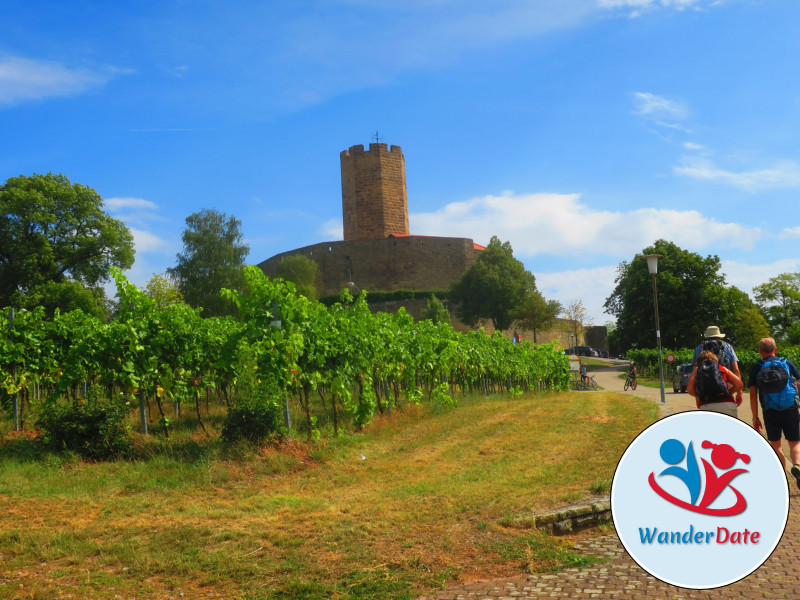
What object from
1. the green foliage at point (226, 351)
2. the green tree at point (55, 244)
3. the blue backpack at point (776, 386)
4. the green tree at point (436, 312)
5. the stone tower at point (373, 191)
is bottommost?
the blue backpack at point (776, 386)

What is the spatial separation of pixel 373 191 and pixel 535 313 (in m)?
20.2

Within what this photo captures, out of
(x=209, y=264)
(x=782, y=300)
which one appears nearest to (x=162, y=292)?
(x=209, y=264)

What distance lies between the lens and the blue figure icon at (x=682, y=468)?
350 centimetres

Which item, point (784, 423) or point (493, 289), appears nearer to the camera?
point (784, 423)

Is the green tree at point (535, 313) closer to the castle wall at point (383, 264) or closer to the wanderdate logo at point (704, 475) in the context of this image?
the castle wall at point (383, 264)

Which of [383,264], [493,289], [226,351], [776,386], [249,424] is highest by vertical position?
[383,264]

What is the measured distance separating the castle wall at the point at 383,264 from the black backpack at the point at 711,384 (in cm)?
5932

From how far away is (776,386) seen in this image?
6668mm

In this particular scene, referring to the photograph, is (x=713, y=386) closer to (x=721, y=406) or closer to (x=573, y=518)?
(x=721, y=406)

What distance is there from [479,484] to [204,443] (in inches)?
177

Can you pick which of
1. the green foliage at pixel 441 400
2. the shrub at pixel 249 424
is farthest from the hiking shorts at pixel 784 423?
the green foliage at pixel 441 400

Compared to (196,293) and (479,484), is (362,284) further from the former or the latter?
(479,484)

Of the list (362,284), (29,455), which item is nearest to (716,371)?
(29,455)

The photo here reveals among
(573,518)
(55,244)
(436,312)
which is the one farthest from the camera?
(436,312)
